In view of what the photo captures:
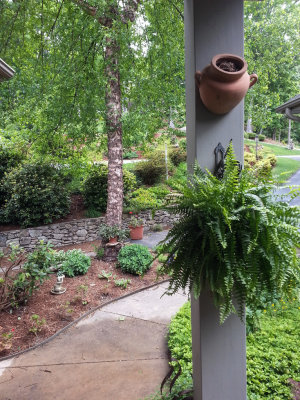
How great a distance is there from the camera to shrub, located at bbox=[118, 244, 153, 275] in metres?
4.48

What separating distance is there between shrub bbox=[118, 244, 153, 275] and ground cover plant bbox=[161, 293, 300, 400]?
1490 millimetres

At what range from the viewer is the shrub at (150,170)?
27.9 feet

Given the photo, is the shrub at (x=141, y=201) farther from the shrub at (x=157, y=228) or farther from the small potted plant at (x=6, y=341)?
the small potted plant at (x=6, y=341)

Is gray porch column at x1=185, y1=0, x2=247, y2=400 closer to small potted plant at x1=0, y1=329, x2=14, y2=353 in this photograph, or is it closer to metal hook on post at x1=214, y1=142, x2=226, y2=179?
metal hook on post at x1=214, y1=142, x2=226, y2=179

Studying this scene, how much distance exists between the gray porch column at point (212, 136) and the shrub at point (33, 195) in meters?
5.34

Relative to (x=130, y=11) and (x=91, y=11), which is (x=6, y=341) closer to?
(x=91, y=11)

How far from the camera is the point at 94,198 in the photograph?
7.02 meters

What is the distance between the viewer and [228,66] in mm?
1196

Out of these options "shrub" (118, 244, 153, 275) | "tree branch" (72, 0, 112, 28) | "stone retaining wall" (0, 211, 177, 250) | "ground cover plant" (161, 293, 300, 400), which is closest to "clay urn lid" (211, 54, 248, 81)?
"ground cover plant" (161, 293, 300, 400)

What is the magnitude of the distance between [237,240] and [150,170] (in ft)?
24.7

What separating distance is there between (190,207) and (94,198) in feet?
20.0

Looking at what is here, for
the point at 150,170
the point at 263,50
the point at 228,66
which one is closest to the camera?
the point at 228,66

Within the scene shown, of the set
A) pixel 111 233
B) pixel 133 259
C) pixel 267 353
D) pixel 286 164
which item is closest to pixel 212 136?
pixel 267 353

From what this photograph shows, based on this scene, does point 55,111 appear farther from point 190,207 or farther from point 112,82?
point 190,207
